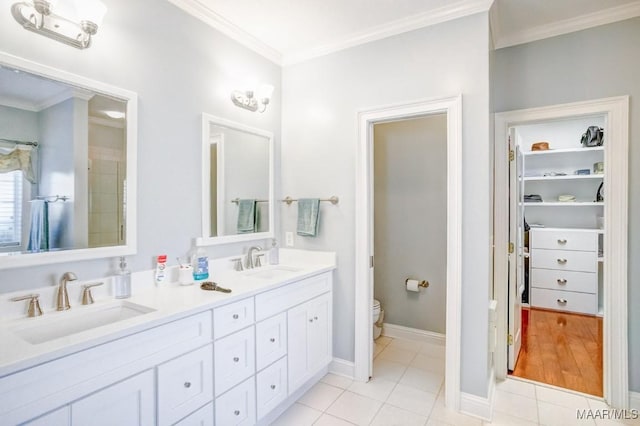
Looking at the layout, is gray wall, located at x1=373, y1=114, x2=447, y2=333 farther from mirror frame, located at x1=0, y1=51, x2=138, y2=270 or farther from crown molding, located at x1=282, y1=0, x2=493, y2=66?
mirror frame, located at x1=0, y1=51, x2=138, y2=270

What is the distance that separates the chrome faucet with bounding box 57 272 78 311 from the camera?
1.47 metres

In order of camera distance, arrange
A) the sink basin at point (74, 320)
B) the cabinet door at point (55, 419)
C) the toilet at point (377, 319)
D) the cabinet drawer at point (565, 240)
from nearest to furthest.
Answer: the cabinet door at point (55, 419) → the sink basin at point (74, 320) → the toilet at point (377, 319) → the cabinet drawer at point (565, 240)

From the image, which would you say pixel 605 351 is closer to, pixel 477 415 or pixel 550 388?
pixel 550 388

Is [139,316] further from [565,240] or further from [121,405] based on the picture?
[565,240]

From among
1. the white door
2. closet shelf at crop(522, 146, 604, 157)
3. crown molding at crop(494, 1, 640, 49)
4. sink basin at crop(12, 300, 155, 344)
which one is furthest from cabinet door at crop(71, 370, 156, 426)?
closet shelf at crop(522, 146, 604, 157)

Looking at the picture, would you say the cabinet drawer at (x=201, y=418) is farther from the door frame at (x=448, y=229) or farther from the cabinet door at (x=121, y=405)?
the door frame at (x=448, y=229)

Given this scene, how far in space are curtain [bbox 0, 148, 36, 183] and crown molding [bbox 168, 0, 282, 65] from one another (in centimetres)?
120

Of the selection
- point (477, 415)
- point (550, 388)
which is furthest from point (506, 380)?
point (477, 415)

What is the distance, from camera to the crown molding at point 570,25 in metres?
2.14

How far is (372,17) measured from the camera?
7.45ft

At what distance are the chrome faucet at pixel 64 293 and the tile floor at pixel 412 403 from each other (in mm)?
1353

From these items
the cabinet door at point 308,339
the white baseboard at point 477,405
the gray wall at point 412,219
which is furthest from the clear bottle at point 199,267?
the gray wall at point 412,219

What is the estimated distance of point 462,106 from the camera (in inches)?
84.2

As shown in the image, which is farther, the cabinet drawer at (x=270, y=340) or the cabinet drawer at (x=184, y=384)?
the cabinet drawer at (x=270, y=340)
